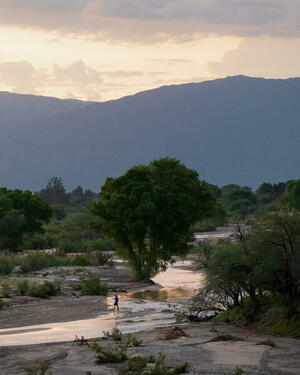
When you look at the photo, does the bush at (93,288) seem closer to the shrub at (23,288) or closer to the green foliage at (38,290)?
the green foliage at (38,290)

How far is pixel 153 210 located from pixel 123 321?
54.9 ft

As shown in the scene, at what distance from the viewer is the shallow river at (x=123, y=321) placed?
99.2 ft

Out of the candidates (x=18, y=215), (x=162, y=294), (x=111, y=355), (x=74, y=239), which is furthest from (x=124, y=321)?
(x=74, y=239)

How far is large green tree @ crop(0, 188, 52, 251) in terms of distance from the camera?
71812 mm

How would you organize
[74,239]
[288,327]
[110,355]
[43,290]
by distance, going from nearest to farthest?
1. [110,355]
2. [288,327]
3. [43,290]
4. [74,239]

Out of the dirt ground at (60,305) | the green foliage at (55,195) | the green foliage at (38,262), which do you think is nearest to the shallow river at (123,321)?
the dirt ground at (60,305)

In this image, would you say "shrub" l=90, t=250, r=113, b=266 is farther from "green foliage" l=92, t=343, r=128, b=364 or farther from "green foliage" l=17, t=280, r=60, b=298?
"green foliage" l=92, t=343, r=128, b=364

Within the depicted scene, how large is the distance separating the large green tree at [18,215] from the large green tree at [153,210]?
20.8m

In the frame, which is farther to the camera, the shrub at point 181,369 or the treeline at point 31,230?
the treeline at point 31,230

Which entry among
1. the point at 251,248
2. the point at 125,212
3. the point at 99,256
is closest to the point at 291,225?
the point at 251,248

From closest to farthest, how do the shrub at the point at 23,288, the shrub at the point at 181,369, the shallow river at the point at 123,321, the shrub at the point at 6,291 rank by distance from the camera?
the shrub at the point at 181,369 → the shallow river at the point at 123,321 → the shrub at the point at 6,291 → the shrub at the point at 23,288

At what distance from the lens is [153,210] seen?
164 ft

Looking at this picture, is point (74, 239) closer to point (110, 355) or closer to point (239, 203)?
point (239, 203)

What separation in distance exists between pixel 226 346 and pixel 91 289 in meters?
20.2
